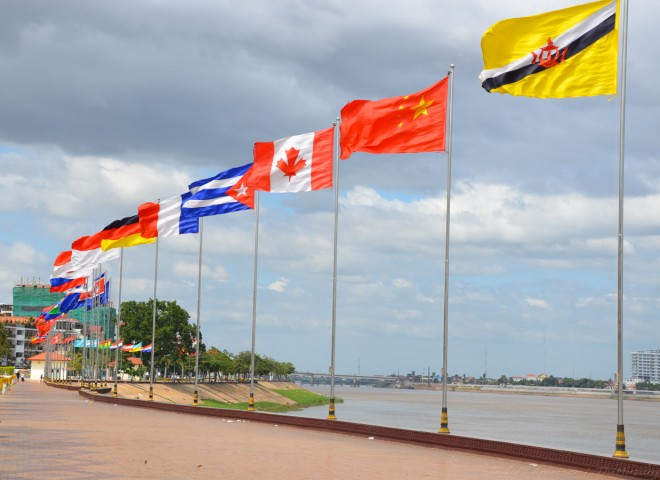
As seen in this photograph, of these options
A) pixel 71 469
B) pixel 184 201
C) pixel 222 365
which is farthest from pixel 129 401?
pixel 222 365

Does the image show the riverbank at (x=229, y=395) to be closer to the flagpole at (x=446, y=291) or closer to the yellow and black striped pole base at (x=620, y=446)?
the flagpole at (x=446, y=291)

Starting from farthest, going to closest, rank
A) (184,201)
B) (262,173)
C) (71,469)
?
(184,201), (262,173), (71,469)

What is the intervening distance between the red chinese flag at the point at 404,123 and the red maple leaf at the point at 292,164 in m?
4.59

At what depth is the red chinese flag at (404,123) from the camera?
25375mm

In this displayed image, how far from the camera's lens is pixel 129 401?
4594 centimetres

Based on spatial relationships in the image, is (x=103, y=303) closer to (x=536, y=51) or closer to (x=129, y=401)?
(x=129, y=401)

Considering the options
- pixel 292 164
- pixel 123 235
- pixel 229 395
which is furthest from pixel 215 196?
pixel 229 395

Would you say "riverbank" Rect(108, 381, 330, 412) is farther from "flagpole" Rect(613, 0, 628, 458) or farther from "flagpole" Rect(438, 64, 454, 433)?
"flagpole" Rect(613, 0, 628, 458)

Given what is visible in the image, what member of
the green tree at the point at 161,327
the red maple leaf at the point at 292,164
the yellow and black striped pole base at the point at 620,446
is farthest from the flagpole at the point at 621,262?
the green tree at the point at 161,327

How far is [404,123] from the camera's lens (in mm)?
25812

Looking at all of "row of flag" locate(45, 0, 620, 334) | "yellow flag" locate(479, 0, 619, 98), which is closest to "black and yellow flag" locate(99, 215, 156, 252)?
"row of flag" locate(45, 0, 620, 334)

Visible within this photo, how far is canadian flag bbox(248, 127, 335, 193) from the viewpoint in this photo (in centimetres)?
3095

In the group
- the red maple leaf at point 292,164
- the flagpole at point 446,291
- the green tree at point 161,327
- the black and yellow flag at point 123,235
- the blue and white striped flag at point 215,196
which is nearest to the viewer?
the flagpole at point 446,291

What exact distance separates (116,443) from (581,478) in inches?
421
